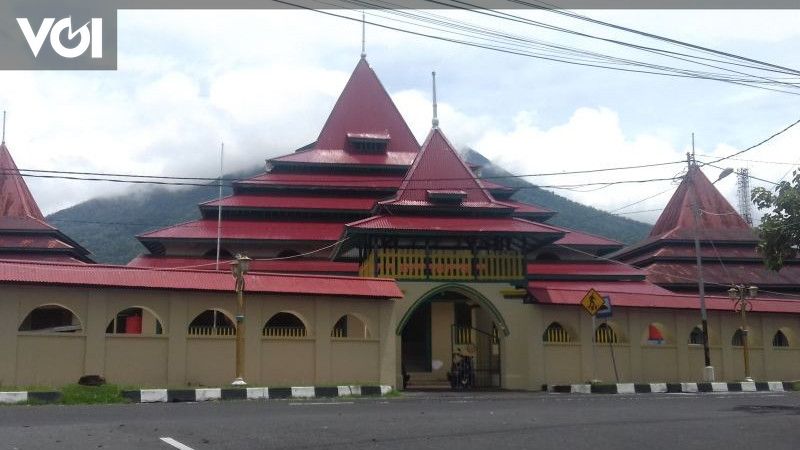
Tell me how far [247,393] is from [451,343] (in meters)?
9.39

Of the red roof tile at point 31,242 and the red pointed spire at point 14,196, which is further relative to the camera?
the red pointed spire at point 14,196

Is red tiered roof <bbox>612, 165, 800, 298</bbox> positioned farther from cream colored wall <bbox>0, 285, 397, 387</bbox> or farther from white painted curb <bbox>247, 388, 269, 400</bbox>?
white painted curb <bbox>247, 388, 269, 400</bbox>

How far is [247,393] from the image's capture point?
16.4 metres

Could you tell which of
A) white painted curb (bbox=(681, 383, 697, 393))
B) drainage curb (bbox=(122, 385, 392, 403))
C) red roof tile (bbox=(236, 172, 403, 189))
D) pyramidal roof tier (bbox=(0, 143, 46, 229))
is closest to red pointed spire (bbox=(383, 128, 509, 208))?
red roof tile (bbox=(236, 172, 403, 189))

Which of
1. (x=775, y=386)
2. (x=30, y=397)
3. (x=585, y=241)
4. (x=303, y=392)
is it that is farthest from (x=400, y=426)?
(x=585, y=241)

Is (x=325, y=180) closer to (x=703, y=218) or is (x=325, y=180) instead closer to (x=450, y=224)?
(x=450, y=224)

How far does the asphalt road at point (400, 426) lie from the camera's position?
886 cm

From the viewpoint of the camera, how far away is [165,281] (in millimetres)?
18094

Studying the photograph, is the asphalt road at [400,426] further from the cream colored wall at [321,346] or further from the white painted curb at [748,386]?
the white painted curb at [748,386]

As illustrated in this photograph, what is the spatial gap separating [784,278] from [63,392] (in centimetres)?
3158

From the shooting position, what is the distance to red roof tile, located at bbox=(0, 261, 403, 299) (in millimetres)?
17016

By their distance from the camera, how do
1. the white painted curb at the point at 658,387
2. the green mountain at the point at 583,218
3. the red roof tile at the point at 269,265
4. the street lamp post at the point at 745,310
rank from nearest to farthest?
the white painted curb at the point at 658,387 → the street lamp post at the point at 745,310 → the red roof tile at the point at 269,265 → the green mountain at the point at 583,218

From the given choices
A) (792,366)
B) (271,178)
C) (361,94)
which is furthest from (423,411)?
(361,94)

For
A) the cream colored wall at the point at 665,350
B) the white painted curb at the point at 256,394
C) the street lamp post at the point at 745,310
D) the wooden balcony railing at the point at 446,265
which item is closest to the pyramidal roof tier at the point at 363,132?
the wooden balcony railing at the point at 446,265
